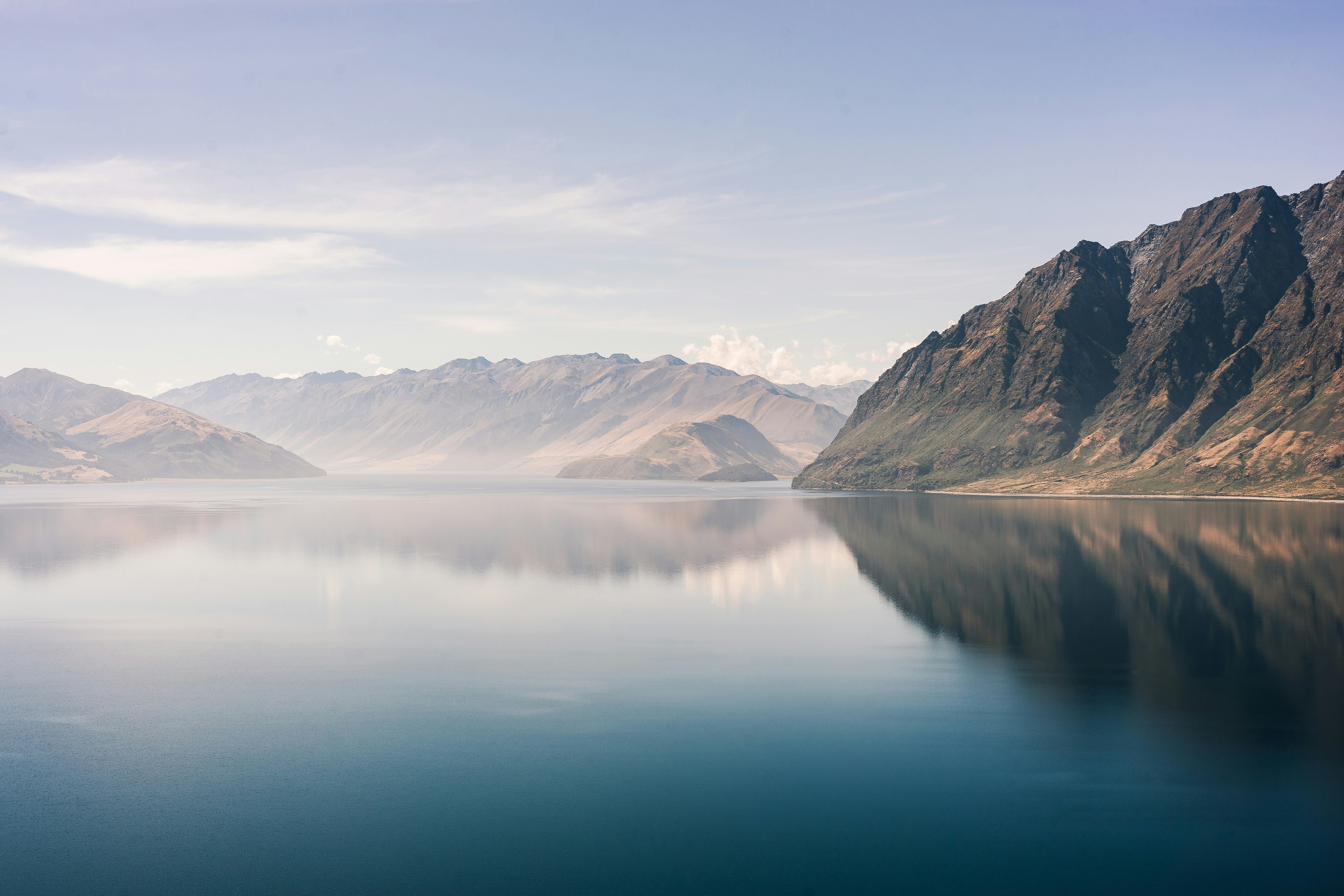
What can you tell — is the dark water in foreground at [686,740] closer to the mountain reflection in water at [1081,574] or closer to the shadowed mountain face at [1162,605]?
the shadowed mountain face at [1162,605]

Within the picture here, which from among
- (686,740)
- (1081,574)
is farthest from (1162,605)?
(686,740)

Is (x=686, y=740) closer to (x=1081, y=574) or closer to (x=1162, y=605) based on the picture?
(x=1162, y=605)

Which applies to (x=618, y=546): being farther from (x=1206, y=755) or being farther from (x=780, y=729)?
(x=1206, y=755)

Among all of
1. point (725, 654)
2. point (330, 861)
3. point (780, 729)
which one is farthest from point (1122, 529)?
point (330, 861)

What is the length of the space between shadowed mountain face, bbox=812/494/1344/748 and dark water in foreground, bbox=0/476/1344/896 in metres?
0.49

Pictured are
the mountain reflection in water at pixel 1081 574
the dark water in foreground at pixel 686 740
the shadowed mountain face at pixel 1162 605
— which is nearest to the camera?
the dark water in foreground at pixel 686 740

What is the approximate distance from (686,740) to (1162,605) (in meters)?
61.7

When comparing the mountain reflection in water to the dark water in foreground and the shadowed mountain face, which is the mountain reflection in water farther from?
the dark water in foreground

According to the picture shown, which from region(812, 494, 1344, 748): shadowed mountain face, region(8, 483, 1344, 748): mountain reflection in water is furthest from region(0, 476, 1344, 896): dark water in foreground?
region(8, 483, 1344, 748): mountain reflection in water

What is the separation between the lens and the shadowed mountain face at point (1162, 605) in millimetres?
56531

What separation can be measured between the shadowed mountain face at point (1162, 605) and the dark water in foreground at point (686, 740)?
0.49 meters

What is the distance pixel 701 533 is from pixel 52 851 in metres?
161

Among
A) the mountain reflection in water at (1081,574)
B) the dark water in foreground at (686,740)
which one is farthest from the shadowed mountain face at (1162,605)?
the dark water in foreground at (686,740)

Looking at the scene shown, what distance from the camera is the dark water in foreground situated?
1304 inches
